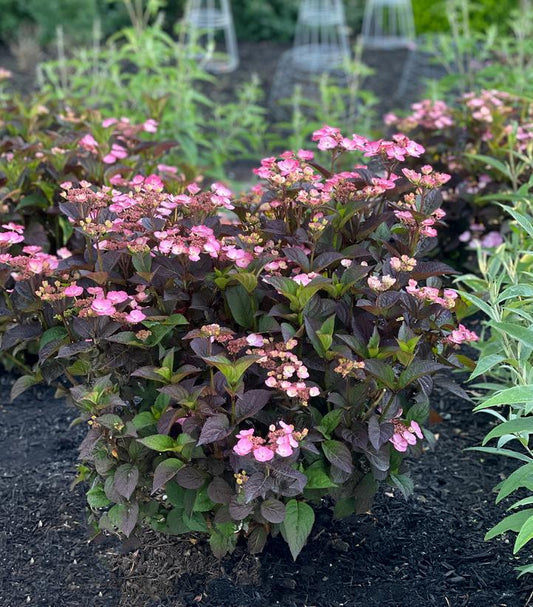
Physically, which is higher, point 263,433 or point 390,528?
point 263,433

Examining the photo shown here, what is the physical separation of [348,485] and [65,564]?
712 millimetres

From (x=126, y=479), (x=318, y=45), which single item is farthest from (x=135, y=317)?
(x=318, y=45)

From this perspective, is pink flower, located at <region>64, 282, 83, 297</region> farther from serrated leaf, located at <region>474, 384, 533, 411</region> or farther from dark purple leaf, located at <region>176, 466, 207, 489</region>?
serrated leaf, located at <region>474, 384, 533, 411</region>

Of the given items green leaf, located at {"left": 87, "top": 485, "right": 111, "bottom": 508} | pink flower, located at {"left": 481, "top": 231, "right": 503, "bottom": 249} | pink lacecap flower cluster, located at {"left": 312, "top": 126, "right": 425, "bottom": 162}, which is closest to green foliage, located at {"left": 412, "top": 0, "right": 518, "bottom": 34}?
pink flower, located at {"left": 481, "top": 231, "right": 503, "bottom": 249}

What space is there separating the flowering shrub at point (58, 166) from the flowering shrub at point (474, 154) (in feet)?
3.40

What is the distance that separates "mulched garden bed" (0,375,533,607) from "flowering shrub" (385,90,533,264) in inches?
44.0

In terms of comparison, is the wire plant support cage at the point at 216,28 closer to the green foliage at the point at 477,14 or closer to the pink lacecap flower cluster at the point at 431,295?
the green foliage at the point at 477,14

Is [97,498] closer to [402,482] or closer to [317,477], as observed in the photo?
[317,477]

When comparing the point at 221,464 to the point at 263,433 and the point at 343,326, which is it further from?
the point at 343,326

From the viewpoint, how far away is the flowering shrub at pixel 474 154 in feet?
10.1

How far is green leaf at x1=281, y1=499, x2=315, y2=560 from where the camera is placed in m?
1.73

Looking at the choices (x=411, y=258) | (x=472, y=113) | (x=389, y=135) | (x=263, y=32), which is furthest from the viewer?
→ (x=263, y=32)

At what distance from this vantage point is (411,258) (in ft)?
6.07

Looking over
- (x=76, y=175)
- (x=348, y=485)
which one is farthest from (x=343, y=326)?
(x=76, y=175)
